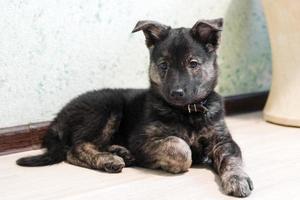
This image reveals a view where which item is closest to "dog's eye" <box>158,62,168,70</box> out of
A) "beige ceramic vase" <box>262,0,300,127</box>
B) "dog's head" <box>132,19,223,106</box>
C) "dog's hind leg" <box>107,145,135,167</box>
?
"dog's head" <box>132,19,223,106</box>

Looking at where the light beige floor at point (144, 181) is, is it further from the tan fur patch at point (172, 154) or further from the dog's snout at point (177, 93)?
the dog's snout at point (177, 93)

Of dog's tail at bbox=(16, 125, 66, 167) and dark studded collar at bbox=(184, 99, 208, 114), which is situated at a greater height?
dark studded collar at bbox=(184, 99, 208, 114)

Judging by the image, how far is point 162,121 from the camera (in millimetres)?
2182

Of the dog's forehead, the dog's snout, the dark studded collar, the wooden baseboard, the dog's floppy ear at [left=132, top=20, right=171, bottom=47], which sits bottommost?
the wooden baseboard

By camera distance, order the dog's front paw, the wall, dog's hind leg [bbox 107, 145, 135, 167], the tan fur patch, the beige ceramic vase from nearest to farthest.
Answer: the dog's front paw → the tan fur patch → dog's hind leg [bbox 107, 145, 135, 167] → the wall → the beige ceramic vase

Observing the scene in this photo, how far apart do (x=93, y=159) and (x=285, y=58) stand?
1.53 metres

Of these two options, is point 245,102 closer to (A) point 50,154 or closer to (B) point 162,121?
(B) point 162,121

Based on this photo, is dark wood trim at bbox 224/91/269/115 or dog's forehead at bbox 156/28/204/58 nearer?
dog's forehead at bbox 156/28/204/58

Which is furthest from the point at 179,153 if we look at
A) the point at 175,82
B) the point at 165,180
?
the point at 175,82

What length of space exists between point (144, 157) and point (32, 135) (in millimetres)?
789

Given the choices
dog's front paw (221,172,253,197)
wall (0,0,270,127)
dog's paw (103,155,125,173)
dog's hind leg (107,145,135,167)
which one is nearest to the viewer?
dog's front paw (221,172,253,197)

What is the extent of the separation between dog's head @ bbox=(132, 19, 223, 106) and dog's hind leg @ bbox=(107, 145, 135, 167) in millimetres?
326

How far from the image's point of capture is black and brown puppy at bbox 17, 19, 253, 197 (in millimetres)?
2066

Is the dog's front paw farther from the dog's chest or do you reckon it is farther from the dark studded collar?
the dark studded collar
